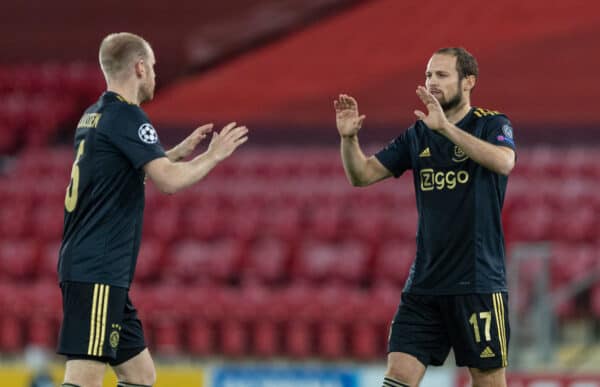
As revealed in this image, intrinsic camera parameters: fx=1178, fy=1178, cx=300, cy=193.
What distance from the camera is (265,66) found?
51.0 feet

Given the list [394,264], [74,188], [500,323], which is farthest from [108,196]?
[394,264]

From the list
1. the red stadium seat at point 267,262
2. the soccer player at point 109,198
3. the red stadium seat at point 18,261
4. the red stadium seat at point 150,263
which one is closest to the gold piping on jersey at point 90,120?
the soccer player at point 109,198

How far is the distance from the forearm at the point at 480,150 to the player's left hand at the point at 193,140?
1.04 m

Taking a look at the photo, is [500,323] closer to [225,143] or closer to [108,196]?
[225,143]

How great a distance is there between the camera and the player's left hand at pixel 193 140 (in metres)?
5.11

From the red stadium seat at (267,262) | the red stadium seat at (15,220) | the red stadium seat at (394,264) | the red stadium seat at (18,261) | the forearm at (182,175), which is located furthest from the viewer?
the red stadium seat at (15,220)

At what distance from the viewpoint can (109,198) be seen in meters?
4.82

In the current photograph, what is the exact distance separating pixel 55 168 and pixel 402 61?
14.8ft

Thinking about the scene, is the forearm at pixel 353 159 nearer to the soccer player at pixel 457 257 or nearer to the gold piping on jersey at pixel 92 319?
the soccer player at pixel 457 257

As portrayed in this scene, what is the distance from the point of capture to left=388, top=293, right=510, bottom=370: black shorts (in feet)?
16.5

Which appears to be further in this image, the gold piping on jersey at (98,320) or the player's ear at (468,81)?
the player's ear at (468,81)

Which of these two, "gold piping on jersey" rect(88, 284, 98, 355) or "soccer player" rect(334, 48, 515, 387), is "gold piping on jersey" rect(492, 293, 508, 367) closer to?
"soccer player" rect(334, 48, 515, 387)

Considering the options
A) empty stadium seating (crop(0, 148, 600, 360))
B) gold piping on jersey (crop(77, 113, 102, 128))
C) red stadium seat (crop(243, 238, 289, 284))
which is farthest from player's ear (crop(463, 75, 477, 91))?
red stadium seat (crop(243, 238, 289, 284))

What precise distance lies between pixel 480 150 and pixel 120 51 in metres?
1.54
